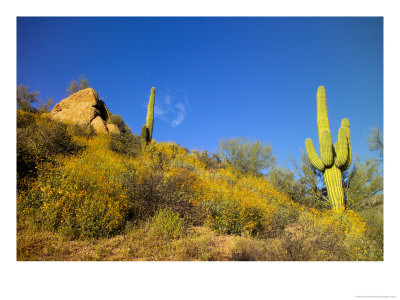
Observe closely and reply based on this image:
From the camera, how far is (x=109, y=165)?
18.2 feet

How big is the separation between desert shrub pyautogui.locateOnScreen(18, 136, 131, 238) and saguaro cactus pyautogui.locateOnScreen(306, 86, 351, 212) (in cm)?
715

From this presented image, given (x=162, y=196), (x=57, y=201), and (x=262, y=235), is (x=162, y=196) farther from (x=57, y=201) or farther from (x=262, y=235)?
(x=262, y=235)

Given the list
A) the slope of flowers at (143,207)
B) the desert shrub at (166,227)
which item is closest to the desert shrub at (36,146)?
the slope of flowers at (143,207)

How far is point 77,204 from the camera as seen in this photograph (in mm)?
3541

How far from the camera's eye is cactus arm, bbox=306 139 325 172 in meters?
7.45

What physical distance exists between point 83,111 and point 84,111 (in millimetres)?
67

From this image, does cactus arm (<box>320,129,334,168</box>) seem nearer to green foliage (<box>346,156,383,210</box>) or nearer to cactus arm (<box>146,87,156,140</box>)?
green foliage (<box>346,156,383,210</box>)

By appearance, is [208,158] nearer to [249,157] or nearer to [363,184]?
[249,157]

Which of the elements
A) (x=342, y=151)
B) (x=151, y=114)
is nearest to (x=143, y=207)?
(x=342, y=151)

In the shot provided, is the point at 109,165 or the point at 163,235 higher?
the point at 109,165

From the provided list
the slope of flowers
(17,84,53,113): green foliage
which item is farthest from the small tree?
the slope of flowers
